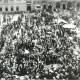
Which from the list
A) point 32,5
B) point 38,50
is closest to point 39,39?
point 38,50

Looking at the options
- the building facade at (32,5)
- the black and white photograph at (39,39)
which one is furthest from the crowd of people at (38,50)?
the building facade at (32,5)

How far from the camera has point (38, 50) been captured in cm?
4016

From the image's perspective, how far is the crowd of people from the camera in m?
35.1

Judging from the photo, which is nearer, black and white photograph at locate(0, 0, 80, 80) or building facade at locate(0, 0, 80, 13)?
black and white photograph at locate(0, 0, 80, 80)

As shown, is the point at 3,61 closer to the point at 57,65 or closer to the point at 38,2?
the point at 57,65

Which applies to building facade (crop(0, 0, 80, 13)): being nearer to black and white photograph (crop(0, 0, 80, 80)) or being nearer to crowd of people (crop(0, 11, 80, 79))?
black and white photograph (crop(0, 0, 80, 80))

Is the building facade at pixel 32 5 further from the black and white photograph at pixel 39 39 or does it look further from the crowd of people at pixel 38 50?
the crowd of people at pixel 38 50

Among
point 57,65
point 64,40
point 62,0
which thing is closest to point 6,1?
point 62,0

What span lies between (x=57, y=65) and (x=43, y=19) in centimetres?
1637

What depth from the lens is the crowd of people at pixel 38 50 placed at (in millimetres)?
35125

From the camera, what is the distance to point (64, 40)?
140 ft

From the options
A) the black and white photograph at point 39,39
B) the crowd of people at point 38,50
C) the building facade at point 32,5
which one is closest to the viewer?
the crowd of people at point 38,50

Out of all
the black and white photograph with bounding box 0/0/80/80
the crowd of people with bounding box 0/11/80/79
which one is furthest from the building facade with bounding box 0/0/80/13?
the crowd of people with bounding box 0/11/80/79

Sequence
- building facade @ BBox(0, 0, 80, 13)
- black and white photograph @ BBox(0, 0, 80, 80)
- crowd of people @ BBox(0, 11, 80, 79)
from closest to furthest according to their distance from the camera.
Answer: crowd of people @ BBox(0, 11, 80, 79), black and white photograph @ BBox(0, 0, 80, 80), building facade @ BBox(0, 0, 80, 13)
